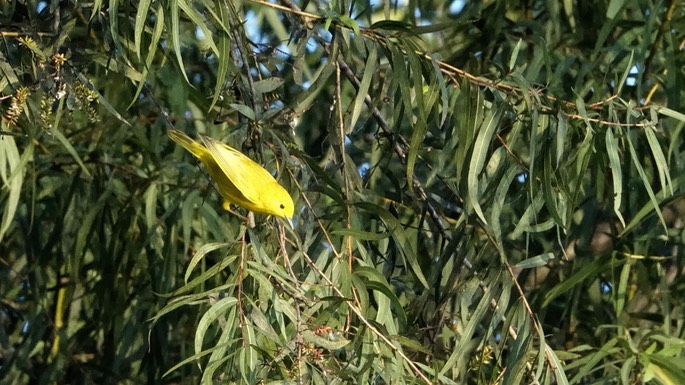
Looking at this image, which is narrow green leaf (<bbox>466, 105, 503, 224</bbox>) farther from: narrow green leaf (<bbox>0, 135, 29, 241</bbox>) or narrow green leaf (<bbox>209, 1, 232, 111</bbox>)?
narrow green leaf (<bbox>0, 135, 29, 241</bbox>)

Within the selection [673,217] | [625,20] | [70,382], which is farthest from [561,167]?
[70,382]

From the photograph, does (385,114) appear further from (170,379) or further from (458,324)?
(170,379)

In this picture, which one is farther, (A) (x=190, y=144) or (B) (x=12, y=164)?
(B) (x=12, y=164)

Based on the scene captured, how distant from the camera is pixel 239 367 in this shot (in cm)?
130

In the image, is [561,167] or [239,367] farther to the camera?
[561,167]

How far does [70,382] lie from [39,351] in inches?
4.3

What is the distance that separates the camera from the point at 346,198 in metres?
1.52

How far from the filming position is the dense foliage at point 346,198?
1.42 m

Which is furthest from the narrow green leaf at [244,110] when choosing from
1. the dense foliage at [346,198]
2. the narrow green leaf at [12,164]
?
the narrow green leaf at [12,164]

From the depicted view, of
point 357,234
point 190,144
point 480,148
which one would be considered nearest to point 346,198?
point 357,234

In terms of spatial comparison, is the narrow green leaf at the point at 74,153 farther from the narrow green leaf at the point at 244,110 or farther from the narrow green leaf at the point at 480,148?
the narrow green leaf at the point at 480,148

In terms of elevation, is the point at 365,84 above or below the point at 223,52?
below

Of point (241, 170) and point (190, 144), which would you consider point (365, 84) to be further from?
point (190, 144)

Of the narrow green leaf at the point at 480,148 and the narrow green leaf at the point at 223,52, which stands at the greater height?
the narrow green leaf at the point at 223,52
